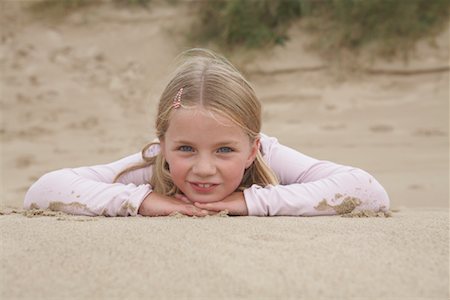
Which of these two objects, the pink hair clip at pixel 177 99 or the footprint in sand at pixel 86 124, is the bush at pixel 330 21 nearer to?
the footprint in sand at pixel 86 124

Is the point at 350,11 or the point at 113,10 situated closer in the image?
the point at 350,11

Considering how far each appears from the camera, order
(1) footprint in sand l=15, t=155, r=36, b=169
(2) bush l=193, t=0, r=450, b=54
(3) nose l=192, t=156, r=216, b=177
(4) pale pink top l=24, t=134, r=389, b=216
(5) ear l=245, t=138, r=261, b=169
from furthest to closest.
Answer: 1. (2) bush l=193, t=0, r=450, b=54
2. (1) footprint in sand l=15, t=155, r=36, b=169
3. (5) ear l=245, t=138, r=261, b=169
4. (4) pale pink top l=24, t=134, r=389, b=216
5. (3) nose l=192, t=156, r=216, b=177

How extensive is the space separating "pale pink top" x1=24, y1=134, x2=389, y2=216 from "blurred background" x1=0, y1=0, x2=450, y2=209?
2659 millimetres

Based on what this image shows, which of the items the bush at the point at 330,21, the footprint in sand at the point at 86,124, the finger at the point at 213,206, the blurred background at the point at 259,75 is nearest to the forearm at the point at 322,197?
the finger at the point at 213,206

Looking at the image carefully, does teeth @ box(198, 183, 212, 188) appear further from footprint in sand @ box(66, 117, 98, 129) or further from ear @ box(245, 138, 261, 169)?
footprint in sand @ box(66, 117, 98, 129)

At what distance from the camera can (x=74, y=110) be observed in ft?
20.6

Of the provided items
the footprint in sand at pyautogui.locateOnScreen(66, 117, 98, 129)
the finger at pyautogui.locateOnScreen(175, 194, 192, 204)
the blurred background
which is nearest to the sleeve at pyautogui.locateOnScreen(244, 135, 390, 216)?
the finger at pyautogui.locateOnScreen(175, 194, 192, 204)

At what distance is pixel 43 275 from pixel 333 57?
195 inches

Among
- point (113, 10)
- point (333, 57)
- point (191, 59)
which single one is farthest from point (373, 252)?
point (113, 10)

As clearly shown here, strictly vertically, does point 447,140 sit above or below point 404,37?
below

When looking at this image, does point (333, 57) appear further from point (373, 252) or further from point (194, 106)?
point (373, 252)

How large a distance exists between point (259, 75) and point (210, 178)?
391 cm

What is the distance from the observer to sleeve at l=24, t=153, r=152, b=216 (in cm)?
247

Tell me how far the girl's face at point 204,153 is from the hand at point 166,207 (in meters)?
0.05
